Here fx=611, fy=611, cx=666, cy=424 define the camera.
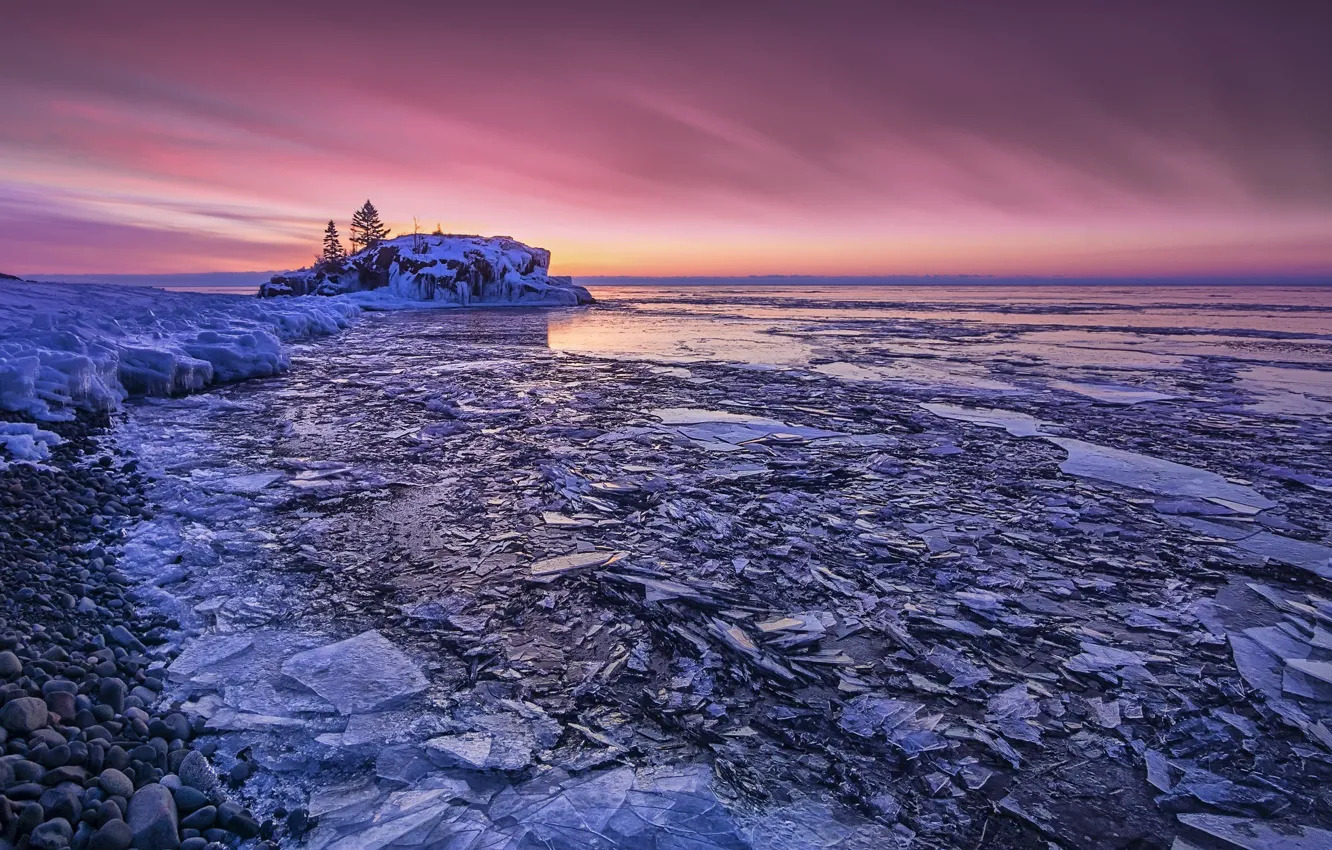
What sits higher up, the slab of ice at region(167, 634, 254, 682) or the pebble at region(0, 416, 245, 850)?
the pebble at region(0, 416, 245, 850)

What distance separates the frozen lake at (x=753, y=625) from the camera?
2109 mm

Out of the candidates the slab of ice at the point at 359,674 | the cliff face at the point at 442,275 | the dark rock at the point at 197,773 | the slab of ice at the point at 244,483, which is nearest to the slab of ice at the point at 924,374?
the slab of ice at the point at 244,483

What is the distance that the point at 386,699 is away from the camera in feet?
8.37

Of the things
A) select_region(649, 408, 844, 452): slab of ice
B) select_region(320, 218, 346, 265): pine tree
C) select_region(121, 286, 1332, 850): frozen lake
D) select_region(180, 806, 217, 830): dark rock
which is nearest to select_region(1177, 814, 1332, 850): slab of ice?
select_region(121, 286, 1332, 850): frozen lake

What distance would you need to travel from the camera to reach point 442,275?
43.4 metres

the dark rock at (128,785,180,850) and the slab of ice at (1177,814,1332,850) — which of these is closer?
the dark rock at (128,785,180,850)

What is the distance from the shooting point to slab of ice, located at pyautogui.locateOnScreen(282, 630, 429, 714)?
2.55 m

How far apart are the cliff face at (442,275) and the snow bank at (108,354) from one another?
28913 mm

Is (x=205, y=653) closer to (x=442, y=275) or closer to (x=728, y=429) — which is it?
(x=728, y=429)

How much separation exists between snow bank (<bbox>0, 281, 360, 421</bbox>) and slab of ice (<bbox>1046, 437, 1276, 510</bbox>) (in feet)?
32.9

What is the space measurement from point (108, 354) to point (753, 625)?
9246 millimetres

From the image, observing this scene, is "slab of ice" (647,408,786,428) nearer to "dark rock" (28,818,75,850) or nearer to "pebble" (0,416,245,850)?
"pebble" (0,416,245,850)

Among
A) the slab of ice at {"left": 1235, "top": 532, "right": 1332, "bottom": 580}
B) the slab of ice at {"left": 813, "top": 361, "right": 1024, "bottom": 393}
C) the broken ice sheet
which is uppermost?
the slab of ice at {"left": 813, "top": 361, "right": 1024, "bottom": 393}

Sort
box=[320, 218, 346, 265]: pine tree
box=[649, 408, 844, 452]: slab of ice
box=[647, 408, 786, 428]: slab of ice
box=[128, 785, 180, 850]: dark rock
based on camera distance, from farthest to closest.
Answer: box=[320, 218, 346, 265]: pine tree
box=[647, 408, 786, 428]: slab of ice
box=[649, 408, 844, 452]: slab of ice
box=[128, 785, 180, 850]: dark rock
